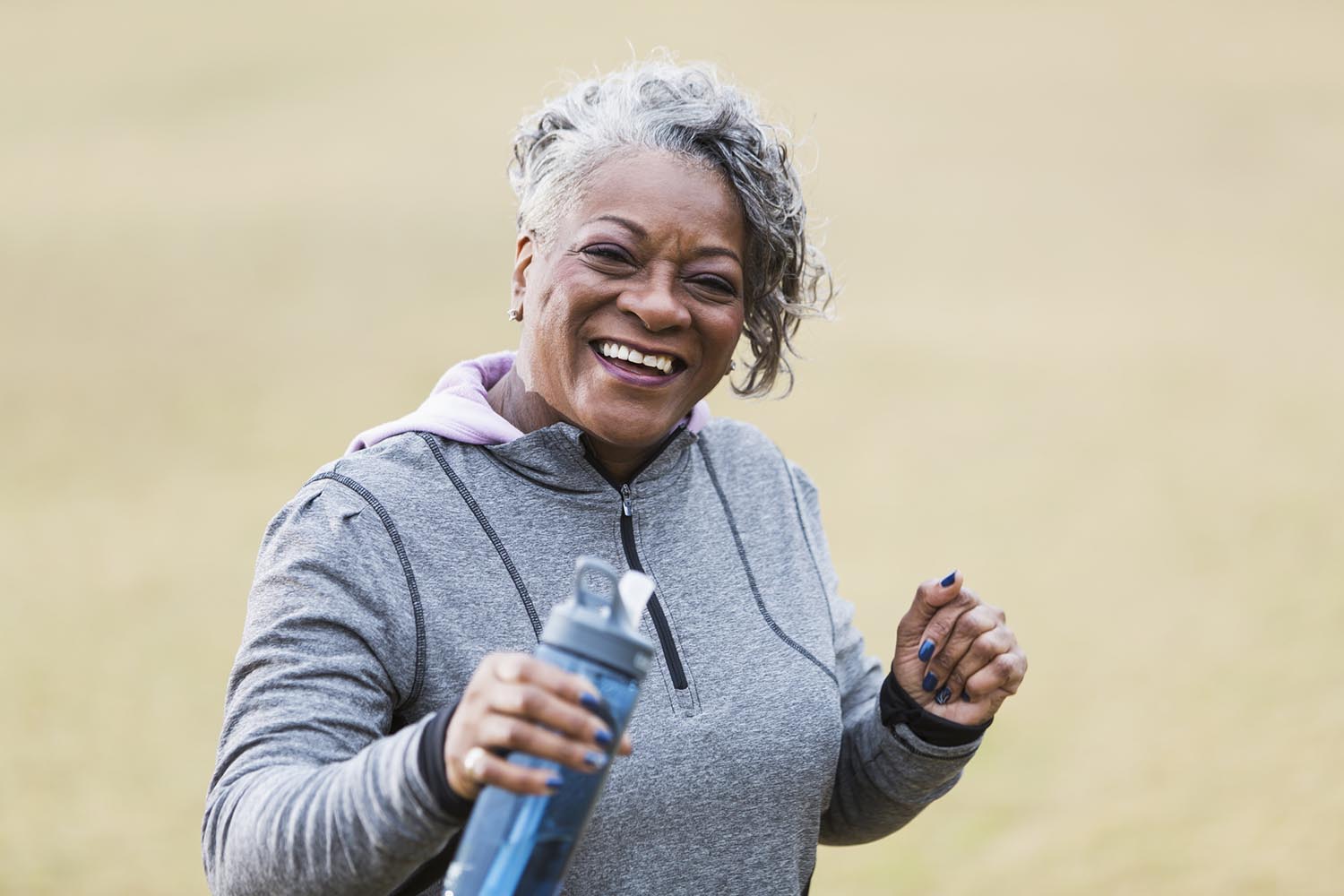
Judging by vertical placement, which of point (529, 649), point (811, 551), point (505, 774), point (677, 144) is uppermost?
point (677, 144)

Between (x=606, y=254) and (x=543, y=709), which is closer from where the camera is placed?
(x=543, y=709)

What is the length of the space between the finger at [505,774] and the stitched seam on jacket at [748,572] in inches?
26.8

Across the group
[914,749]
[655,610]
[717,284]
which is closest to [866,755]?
[914,749]

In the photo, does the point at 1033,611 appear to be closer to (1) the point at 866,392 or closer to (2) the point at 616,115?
(1) the point at 866,392


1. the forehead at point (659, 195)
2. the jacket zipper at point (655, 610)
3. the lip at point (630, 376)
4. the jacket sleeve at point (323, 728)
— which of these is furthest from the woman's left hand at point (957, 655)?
the jacket sleeve at point (323, 728)

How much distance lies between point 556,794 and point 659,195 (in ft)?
2.52

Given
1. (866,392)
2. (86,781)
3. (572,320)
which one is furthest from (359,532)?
(866,392)

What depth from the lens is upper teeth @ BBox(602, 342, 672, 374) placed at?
164 cm

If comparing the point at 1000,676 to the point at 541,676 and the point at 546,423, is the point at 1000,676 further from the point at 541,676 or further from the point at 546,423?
the point at 541,676

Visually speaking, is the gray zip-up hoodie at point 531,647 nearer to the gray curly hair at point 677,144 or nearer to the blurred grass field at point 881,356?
the gray curly hair at point 677,144

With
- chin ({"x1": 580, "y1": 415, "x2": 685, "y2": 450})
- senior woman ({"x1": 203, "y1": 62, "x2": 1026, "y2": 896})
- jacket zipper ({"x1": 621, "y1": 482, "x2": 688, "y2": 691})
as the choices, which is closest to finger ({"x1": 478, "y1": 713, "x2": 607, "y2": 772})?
senior woman ({"x1": 203, "y1": 62, "x2": 1026, "y2": 896})

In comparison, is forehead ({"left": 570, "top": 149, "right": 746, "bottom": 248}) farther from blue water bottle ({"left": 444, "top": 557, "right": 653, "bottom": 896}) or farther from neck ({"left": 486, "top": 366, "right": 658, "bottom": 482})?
blue water bottle ({"left": 444, "top": 557, "right": 653, "bottom": 896})

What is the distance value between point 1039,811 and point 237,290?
8.15m

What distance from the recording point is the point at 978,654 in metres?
1.72
